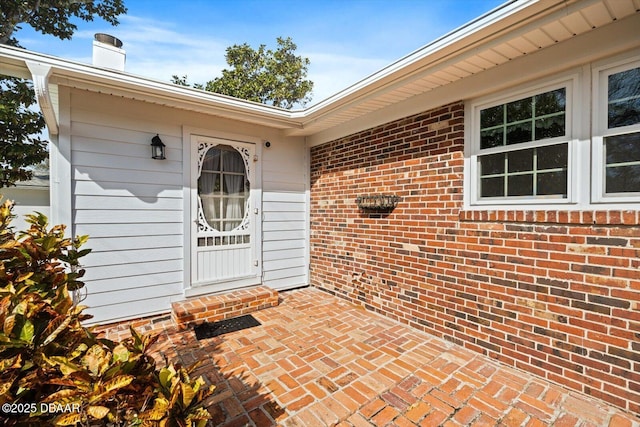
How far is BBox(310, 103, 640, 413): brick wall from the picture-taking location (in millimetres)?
2094

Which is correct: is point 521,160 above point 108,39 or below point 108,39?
below

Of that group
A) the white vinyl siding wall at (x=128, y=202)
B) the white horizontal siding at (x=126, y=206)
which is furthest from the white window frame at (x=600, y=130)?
the white horizontal siding at (x=126, y=206)

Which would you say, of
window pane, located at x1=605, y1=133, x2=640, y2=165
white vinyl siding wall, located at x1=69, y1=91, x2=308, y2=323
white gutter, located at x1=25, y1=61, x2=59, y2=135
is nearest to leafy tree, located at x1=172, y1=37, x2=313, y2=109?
white vinyl siding wall, located at x1=69, y1=91, x2=308, y2=323

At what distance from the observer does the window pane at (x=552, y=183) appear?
238cm

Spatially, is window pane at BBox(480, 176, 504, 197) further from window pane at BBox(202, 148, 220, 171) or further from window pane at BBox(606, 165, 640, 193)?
window pane at BBox(202, 148, 220, 171)

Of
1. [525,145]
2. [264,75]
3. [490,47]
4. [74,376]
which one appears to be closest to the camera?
[74,376]

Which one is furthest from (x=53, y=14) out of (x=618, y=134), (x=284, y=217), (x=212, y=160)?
(x=618, y=134)

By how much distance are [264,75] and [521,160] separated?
1171 cm

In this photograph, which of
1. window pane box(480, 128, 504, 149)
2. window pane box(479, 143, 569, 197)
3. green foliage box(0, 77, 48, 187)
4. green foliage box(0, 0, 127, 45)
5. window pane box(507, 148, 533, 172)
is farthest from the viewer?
green foliage box(0, 0, 127, 45)

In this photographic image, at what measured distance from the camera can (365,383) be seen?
2.36m

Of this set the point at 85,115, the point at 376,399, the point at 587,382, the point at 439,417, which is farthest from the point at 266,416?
the point at 85,115

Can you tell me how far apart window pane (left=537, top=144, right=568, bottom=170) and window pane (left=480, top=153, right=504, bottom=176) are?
30 cm

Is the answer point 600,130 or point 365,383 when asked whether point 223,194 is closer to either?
point 365,383

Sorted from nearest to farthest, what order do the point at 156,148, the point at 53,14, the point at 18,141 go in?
1. the point at 156,148
2. the point at 18,141
3. the point at 53,14
